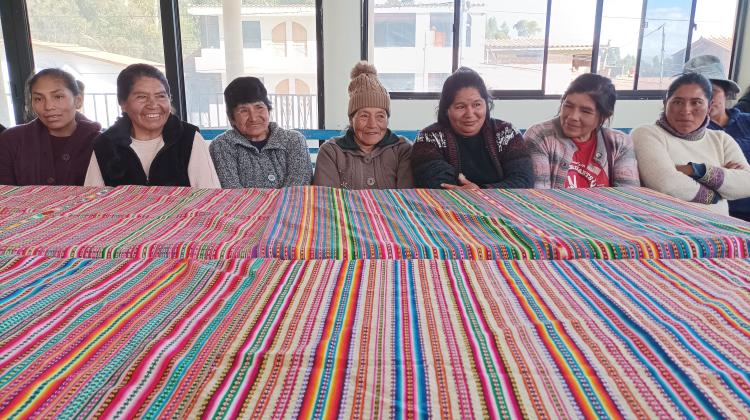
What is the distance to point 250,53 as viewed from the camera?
14.1 feet

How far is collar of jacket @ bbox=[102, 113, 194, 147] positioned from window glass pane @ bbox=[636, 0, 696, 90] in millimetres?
3876

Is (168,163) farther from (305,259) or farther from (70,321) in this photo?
(70,321)

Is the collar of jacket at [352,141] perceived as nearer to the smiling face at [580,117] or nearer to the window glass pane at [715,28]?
the smiling face at [580,117]

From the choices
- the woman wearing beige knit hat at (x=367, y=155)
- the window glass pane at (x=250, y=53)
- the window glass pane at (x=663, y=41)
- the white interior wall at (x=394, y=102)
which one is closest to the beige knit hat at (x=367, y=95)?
the woman wearing beige knit hat at (x=367, y=155)

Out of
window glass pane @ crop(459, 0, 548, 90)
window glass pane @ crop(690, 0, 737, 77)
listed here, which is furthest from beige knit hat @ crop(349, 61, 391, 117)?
window glass pane @ crop(690, 0, 737, 77)

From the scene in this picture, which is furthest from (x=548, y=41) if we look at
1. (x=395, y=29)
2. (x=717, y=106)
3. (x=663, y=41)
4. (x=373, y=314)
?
(x=373, y=314)

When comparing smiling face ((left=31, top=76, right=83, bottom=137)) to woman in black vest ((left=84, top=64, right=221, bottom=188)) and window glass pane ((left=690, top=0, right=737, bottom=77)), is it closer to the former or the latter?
woman in black vest ((left=84, top=64, right=221, bottom=188))

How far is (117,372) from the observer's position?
0.50 m

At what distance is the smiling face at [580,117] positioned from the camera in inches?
75.0

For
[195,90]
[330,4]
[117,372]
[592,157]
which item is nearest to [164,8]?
[195,90]

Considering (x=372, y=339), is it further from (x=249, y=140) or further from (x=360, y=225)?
(x=249, y=140)

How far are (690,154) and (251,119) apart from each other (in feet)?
5.85

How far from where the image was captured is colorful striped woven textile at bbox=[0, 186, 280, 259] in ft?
2.89

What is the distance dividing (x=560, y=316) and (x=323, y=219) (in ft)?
1.97
